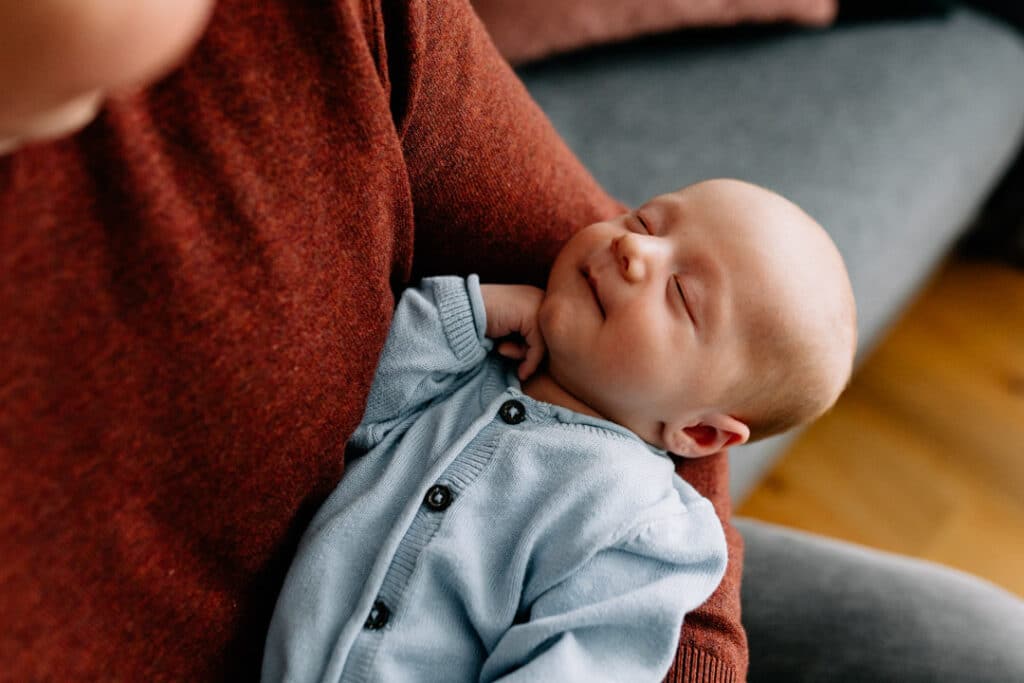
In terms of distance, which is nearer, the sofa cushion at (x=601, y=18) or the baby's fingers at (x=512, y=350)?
the baby's fingers at (x=512, y=350)

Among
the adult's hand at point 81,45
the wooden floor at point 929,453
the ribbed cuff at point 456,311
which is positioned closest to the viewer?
the adult's hand at point 81,45

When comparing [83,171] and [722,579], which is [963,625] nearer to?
[722,579]

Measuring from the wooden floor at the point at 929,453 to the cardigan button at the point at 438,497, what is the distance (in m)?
1.16

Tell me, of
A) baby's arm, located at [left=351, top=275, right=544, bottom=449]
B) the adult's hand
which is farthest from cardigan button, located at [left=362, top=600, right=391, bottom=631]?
the adult's hand

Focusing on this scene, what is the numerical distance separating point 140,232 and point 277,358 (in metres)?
0.13

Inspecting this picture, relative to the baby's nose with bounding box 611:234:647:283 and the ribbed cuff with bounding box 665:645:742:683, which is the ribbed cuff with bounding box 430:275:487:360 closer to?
the baby's nose with bounding box 611:234:647:283

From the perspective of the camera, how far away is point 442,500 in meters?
0.75

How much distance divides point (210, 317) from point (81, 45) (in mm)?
288

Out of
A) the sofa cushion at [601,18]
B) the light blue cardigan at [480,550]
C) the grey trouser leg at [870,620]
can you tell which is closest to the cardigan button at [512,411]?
the light blue cardigan at [480,550]

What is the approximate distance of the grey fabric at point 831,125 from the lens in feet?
4.71

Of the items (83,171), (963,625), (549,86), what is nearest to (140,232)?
(83,171)

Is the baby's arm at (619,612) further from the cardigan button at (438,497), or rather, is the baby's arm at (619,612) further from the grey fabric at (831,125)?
the grey fabric at (831,125)

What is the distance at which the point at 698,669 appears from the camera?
728 millimetres

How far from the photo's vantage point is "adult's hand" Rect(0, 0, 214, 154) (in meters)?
0.28
